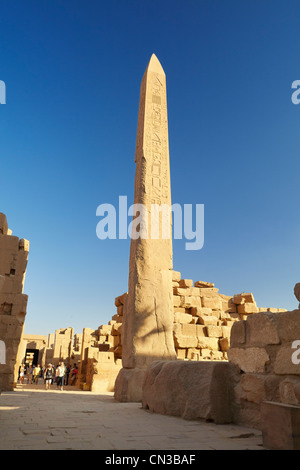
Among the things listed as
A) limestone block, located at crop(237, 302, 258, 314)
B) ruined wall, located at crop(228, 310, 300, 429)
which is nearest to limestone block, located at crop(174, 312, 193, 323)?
limestone block, located at crop(237, 302, 258, 314)

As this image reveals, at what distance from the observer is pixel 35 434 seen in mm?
2424

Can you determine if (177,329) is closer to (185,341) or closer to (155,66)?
(185,341)

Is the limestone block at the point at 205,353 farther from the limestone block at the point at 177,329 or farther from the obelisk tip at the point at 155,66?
the obelisk tip at the point at 155,66

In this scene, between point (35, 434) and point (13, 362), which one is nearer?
point (35, 434)

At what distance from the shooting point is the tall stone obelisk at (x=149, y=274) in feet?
20.0

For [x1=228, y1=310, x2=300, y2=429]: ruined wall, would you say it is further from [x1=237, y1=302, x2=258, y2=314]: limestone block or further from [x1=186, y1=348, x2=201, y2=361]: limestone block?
[x1=237, y1=302, x2=258, y2=314]: limestone block

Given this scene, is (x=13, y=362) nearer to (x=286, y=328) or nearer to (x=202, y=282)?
Result: (x=202, y=282)

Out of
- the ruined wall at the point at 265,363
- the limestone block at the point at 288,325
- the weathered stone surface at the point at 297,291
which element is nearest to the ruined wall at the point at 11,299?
the ruined wall at the point at 265,363

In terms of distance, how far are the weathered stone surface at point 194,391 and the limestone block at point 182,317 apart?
4.99 meters

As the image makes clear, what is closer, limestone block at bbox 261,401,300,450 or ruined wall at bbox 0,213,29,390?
limestone block at bbox 261,401,300,450

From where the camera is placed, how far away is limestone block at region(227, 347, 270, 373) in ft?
9.51

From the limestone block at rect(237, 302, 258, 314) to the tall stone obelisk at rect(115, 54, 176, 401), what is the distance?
4781 millimetres
